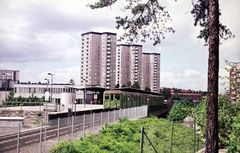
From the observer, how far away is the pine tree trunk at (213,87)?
8.02 metres

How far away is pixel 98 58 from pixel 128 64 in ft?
69.5

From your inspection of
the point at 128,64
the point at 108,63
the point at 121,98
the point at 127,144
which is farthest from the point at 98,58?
the point at 127,144

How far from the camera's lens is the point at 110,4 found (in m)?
13.6

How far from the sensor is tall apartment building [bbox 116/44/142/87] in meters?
130

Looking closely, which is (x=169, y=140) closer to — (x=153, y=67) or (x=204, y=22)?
(x=204, y=22)

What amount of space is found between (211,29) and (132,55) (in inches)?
5102

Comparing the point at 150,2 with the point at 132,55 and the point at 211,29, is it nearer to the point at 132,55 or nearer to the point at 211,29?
the point at 211,29

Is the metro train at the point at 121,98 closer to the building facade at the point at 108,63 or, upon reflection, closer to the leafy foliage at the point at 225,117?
the leafy foliage at the point at 225,117

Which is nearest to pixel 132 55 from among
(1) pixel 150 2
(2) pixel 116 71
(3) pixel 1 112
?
(2) pixel 116 71

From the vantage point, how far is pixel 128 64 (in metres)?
137

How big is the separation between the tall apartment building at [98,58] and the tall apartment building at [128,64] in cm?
500

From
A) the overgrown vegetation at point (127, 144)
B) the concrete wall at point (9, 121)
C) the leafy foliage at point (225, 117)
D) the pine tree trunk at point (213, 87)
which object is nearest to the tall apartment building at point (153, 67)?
the concrete wall at point (9, 121)

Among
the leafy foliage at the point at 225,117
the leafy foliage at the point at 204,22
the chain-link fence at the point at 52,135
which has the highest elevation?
the leafy foliage at the point at 204,22

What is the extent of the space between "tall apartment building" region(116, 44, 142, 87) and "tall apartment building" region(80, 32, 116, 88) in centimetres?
500
